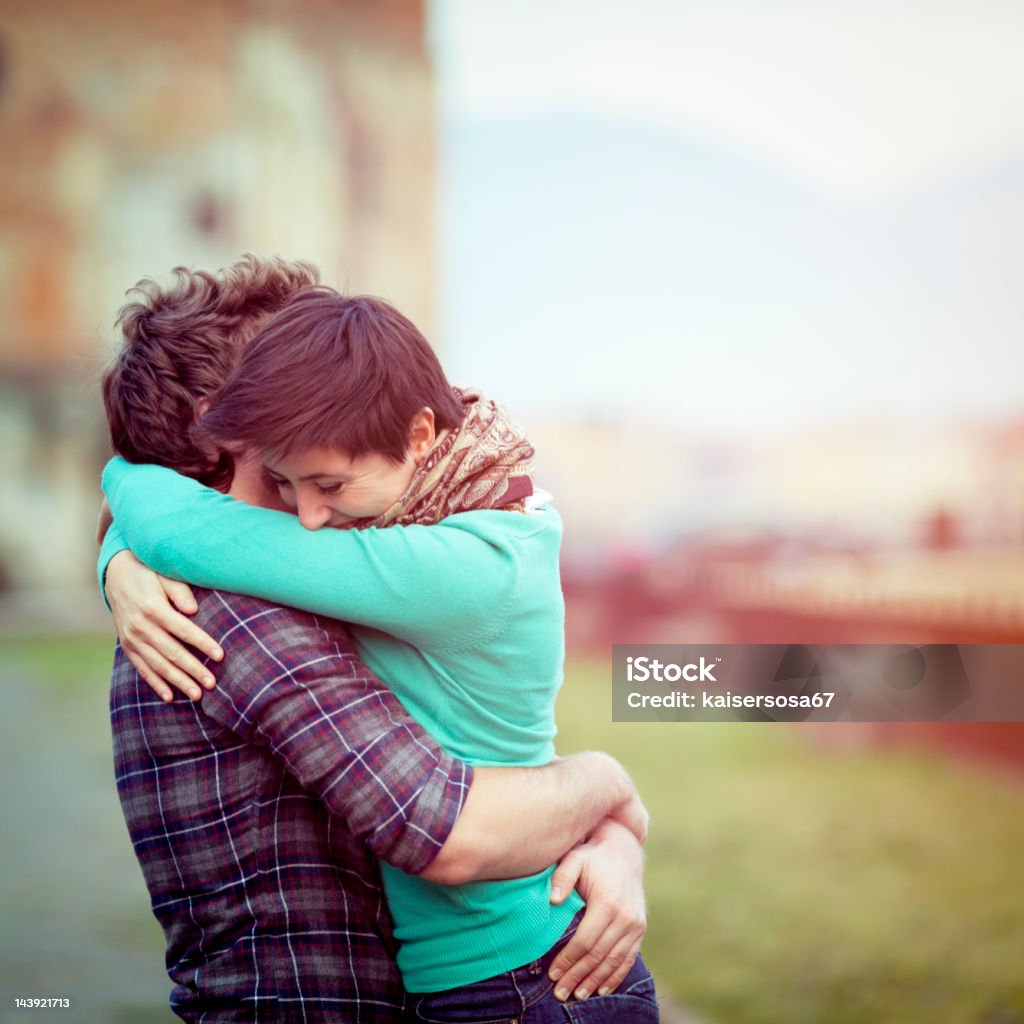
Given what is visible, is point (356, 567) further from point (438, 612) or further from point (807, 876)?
point (807, 876)

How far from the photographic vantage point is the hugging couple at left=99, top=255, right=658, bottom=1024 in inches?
59.8

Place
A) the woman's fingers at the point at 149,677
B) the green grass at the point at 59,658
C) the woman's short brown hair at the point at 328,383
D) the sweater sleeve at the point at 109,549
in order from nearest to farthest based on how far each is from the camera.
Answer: the woman's short brown hair at the point at 328,383, the woman's fingers at the point at 149,677, the sweater sleeve at the point at 109,549, the green grass at the point at 59,658

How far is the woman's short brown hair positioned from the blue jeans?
650mm

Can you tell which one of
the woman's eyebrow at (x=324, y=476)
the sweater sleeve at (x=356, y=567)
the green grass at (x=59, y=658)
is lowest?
the green grass at (x=59, y=658)

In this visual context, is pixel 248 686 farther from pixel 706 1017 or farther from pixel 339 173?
pixel 339 173

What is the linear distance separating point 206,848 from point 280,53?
1760cm

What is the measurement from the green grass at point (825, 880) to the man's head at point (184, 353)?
4654 mm

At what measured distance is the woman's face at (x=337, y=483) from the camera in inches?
60.0

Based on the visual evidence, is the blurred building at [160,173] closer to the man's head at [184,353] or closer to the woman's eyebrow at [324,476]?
the man's head at [184,353]

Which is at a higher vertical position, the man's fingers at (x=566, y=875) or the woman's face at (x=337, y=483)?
the woman's face at (x=337, y=483)

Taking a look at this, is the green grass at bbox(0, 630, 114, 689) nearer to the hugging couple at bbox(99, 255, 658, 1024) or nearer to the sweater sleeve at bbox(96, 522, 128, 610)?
the sweater sleeve at bbox(96, 522, 128, 610)

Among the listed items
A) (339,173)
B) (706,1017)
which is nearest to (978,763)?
(706,1017)

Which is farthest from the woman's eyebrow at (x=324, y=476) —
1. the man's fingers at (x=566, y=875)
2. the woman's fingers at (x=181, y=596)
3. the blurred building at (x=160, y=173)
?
the blurred building at (x=160, y=173)

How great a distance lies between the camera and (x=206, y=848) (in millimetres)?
1607
